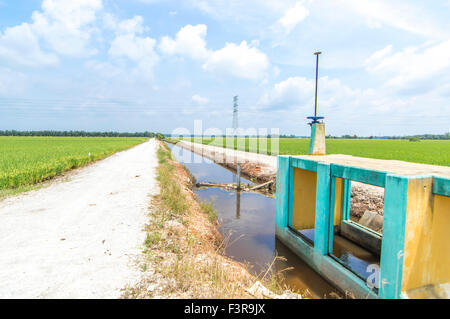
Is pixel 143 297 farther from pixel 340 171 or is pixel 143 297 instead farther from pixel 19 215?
pixel 19 215

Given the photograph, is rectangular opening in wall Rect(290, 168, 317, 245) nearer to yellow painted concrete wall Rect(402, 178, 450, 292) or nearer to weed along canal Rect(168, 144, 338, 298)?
weed along canal Rect(168, 144, 338, 298)

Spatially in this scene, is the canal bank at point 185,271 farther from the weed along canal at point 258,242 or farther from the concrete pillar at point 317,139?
the concrete pillar at point 317,139

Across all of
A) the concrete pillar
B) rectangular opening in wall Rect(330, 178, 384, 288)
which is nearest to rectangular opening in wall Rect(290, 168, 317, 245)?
rectangular opening in wall Rect(330, 178, 384, 288)

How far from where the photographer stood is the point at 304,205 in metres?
6.92

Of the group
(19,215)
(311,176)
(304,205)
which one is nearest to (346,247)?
(304,205)

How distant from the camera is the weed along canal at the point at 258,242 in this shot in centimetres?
533

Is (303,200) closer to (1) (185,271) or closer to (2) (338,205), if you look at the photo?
(2) (338,205)

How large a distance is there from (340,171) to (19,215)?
8143 mm

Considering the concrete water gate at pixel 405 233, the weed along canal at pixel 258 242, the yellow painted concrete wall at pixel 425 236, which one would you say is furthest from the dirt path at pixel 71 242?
the yellow painted concrete wall at pixel 425 236

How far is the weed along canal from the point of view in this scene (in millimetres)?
5332

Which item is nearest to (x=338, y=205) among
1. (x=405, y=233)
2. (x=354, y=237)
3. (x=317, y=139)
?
(x=354, y=237)

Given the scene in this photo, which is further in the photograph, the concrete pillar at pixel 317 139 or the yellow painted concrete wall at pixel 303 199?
the concrete pillar at pixel 317 139

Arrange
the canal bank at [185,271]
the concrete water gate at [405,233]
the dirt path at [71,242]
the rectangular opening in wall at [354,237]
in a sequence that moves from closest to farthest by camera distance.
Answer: the canal bank at [185,271] < the dirt path at [71,242] < the concrete water gate at [405,233] < the rectangular opening in wall at [354,237]

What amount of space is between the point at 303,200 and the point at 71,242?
572cm
